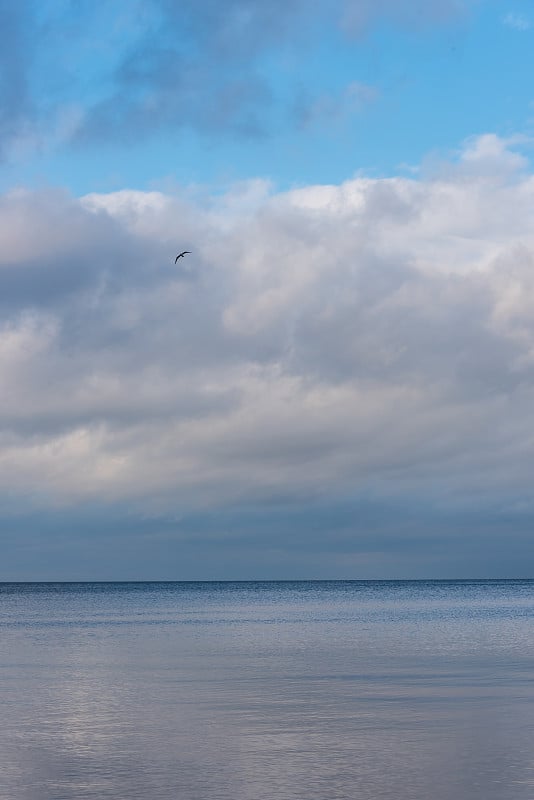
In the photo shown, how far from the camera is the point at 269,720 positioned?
27750 mm

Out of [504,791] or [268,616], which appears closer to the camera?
[504,791]

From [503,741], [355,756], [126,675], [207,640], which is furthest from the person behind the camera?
[207,640]

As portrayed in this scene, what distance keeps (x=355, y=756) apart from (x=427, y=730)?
3.83 m

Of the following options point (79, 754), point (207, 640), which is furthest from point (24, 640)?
point (79, 754)

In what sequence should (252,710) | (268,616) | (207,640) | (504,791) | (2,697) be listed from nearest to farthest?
(504,791) → (252,710) → (2,697) → (207,640) → (268,616)

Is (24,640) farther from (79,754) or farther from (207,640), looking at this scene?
(79,754)

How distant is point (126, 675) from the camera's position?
129ft

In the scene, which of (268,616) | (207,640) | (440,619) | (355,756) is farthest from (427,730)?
(268,616)

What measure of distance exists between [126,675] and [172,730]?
1327cm

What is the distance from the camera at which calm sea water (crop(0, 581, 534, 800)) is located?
20422 millimetres

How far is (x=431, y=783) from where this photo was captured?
20.3m

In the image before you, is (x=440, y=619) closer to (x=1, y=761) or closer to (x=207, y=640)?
(x=207, y=640)

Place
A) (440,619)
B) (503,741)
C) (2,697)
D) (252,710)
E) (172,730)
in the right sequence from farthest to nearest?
(440,619)
(2,697)
(252,710)
(172,730)
(503,741)

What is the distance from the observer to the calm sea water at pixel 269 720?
804 inches
